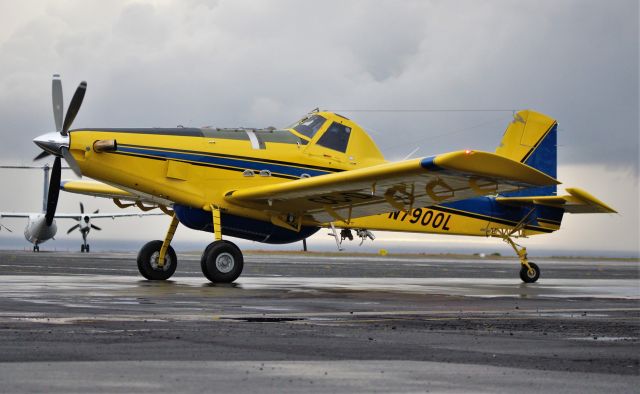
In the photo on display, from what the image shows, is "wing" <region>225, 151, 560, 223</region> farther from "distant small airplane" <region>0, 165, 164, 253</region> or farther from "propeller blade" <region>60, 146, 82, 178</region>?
"distant small airplane" <region>0, 165, 164, 253</region>

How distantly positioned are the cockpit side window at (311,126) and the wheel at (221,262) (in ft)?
11.6

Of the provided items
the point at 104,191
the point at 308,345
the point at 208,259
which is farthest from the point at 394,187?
the point at 308,345

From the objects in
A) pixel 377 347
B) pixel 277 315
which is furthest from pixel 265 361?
pixel 277 315

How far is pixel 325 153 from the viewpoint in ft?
76.8

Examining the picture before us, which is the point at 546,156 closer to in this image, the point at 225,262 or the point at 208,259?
the point at 225,262

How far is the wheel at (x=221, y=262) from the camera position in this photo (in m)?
21.1

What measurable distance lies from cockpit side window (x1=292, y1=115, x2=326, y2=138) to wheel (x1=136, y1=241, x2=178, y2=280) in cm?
397

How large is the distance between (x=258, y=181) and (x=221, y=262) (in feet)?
7.48

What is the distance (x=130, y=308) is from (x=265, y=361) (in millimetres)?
5821

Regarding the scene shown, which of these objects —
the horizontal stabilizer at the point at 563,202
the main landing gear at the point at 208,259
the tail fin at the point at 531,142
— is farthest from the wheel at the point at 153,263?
the tail fin at the point at 531,142

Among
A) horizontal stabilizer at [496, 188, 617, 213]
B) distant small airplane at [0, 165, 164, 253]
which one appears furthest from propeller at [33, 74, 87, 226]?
distant small airplane at [0, 165, 164, 253]

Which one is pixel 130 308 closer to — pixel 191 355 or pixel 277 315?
pixel 277 315

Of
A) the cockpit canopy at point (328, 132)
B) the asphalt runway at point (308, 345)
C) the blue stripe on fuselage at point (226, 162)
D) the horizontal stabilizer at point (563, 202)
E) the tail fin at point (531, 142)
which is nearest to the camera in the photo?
the asphalt runway at point (308, 345)

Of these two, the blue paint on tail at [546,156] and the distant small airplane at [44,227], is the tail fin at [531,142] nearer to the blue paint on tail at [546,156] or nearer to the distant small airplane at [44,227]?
the blue paint on tail at [546,156]
